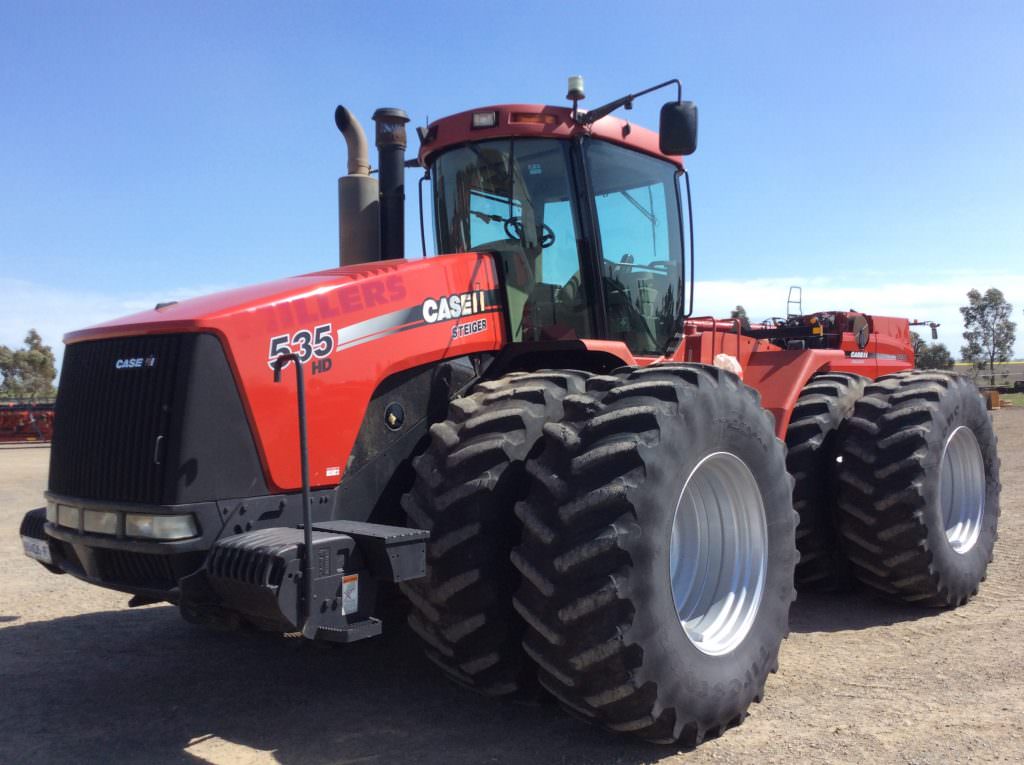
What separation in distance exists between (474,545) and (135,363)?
1.60m

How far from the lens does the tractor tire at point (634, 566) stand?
3254mm

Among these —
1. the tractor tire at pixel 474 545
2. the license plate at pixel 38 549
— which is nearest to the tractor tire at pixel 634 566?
the tractor tire at pixel 474 545

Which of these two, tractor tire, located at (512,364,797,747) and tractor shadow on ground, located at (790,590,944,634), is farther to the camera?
tractor shadow on ground, located at (790,590,944,634)

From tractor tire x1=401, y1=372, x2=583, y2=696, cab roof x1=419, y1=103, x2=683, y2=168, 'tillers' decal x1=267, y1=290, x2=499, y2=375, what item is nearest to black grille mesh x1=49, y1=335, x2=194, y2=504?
'tillers' decal x1=267, y1=290, x2=499, y2=375

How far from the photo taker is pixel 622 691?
3258 mm

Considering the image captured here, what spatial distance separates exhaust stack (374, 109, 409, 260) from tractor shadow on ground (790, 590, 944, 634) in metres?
3.42

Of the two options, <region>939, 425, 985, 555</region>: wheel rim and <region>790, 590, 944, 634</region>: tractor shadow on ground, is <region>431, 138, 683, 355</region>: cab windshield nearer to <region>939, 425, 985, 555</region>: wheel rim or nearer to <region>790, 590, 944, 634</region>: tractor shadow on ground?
<region>790, 590, 944, 634</region>: tractor shadow on ground

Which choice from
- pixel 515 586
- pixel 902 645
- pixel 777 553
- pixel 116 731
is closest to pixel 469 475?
pixel 515 586

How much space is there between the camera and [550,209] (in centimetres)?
488

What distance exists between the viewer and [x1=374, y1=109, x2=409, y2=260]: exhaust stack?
16.7ft

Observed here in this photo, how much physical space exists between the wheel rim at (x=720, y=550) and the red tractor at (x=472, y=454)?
0.05 ft

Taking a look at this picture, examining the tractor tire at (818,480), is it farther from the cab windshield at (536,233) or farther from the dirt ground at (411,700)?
the cab windshield at (536,233)

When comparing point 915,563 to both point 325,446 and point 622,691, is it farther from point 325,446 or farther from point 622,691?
point 325,446

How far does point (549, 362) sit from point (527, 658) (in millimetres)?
1683
